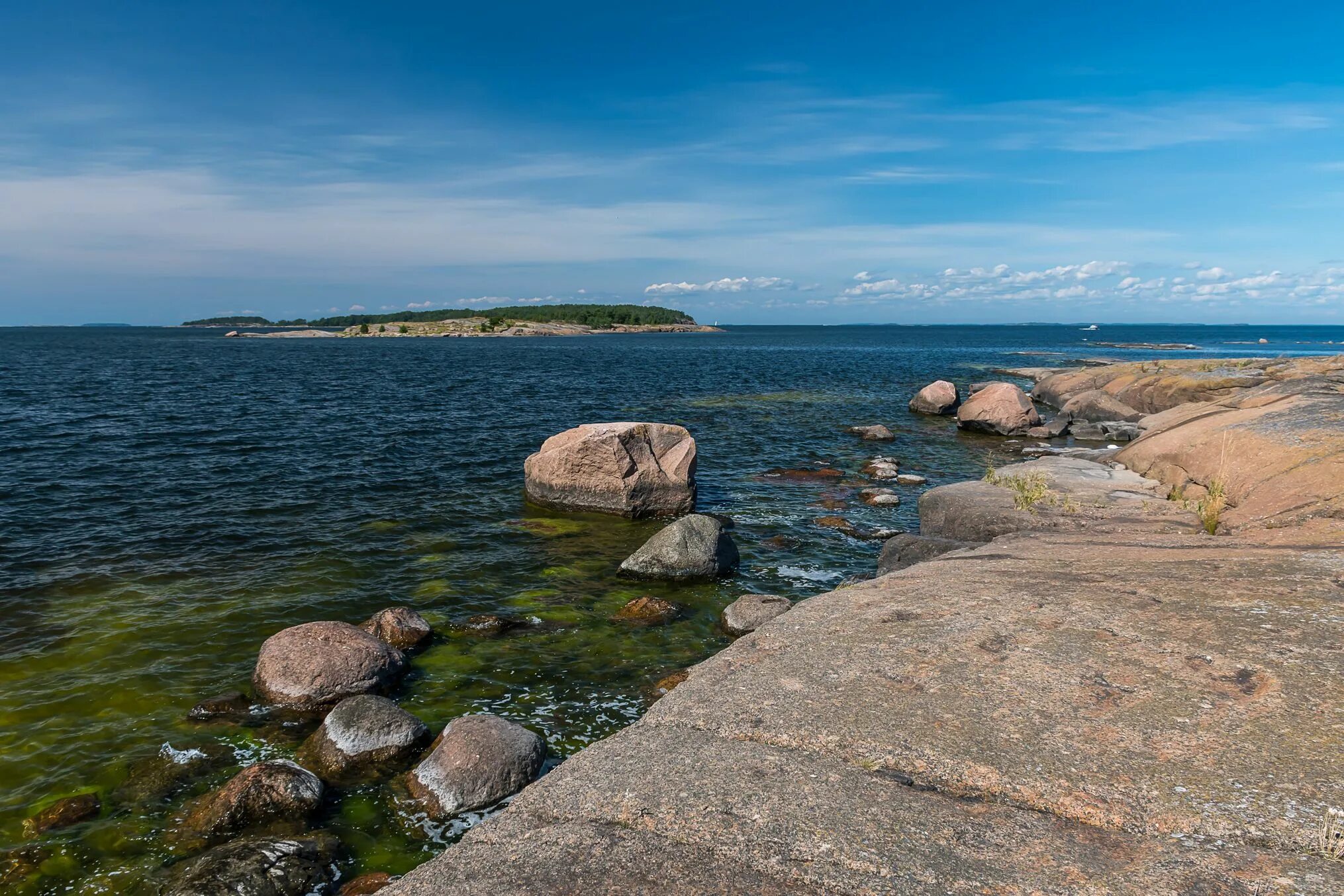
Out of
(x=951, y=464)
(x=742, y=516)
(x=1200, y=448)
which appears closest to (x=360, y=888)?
(x=742, y=516)

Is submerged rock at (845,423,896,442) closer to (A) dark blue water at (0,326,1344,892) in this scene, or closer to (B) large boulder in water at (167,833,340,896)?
(A) dark blue water at (0,326,1344,892)

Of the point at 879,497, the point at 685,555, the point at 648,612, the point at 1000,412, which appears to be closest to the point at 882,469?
the point at 879,497

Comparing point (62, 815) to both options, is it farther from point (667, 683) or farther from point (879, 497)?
point (879, 497)

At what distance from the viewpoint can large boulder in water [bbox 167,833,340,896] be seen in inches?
287

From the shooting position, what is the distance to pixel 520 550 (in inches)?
746

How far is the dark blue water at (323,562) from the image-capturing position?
10.1 m

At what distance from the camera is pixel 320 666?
1143 centimetres

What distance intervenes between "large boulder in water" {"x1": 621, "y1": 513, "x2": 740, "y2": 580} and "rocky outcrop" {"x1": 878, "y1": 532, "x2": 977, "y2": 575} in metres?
3.56

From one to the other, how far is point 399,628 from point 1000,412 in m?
33.3

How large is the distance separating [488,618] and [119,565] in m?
9.75

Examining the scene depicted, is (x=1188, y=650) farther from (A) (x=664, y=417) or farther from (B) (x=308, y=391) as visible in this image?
(B) (x=308, y=391)

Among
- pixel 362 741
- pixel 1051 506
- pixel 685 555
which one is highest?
pixel 1051 506

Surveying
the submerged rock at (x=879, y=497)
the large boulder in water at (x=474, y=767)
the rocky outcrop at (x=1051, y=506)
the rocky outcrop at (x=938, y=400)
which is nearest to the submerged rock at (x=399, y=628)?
the large boulder in water at (x=474, y=767)

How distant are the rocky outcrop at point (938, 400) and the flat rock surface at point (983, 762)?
35.5 m
